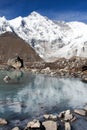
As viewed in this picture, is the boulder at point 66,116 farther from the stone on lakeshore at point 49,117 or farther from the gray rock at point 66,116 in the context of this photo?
the stone on lakeshore at point 49,117

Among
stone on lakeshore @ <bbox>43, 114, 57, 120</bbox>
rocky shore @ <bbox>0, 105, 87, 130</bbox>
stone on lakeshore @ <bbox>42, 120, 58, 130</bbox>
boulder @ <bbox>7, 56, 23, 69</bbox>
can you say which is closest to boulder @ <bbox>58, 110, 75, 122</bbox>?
rocky shore @ <bbox>0, 105, 87, 130</bbox>

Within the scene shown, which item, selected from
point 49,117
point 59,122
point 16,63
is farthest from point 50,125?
point 16,63

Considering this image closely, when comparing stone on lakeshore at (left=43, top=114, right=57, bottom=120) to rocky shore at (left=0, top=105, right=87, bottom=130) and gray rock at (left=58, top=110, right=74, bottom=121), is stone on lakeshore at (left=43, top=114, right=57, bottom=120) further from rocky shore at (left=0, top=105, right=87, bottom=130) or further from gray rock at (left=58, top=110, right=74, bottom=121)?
gray rock at (left=58, top=110, right=74, bottom=121)

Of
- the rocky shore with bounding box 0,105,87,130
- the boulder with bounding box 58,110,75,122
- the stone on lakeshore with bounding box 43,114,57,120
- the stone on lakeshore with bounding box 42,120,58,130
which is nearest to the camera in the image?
the stone on lakeshore with bounding box 42,120,58,130

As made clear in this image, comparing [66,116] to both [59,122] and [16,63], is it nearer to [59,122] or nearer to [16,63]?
[59,122]

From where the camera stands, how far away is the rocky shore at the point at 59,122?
1247 inches

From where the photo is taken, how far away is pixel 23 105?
4550cm

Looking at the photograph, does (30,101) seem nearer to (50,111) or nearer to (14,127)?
(50,111)

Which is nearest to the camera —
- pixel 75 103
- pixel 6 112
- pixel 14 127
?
pixel 14 127

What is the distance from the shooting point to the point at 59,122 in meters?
34.7

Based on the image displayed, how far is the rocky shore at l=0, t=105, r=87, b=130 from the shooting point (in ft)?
104

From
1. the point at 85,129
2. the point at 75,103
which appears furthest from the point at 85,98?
the point at 85,129

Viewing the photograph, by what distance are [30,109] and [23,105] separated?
10.2 feet

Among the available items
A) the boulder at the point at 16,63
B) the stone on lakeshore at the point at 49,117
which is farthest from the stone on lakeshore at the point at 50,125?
the boulder at the point at 16,63
